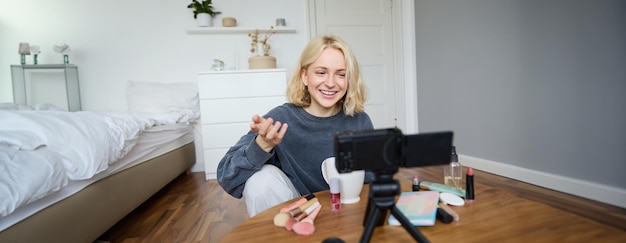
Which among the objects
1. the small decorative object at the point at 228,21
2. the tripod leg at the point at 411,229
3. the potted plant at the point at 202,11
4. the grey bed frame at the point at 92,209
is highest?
the potted plant at the point at 202,11

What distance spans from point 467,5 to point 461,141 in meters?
1.05

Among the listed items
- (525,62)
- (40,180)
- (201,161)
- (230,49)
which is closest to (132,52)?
(230,49)

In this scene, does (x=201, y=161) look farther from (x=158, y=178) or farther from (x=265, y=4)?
(x=265, y=4)

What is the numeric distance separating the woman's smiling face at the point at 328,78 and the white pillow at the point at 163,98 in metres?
2.00

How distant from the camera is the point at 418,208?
0.58 metres

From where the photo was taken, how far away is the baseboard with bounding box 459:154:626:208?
1524mm

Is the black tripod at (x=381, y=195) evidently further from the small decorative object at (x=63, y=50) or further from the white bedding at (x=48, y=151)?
the small decorative object at (x=63, y=50)

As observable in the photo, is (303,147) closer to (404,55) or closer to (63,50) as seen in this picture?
(404,55)

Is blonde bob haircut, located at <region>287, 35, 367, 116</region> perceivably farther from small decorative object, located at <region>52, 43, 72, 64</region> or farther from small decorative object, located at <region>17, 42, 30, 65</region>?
small decorative object, located at <region>17, 42, 30, 65</region>

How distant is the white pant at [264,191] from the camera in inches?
30.9

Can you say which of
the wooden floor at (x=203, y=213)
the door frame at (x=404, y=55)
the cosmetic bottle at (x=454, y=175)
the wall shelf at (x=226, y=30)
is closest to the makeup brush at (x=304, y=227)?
the cosmetic bottle at (x=454, y=175)

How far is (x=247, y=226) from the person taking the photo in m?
0.56

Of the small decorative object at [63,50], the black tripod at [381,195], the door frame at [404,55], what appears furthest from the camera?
the door frame at [404,55]

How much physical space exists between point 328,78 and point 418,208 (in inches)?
18.6
